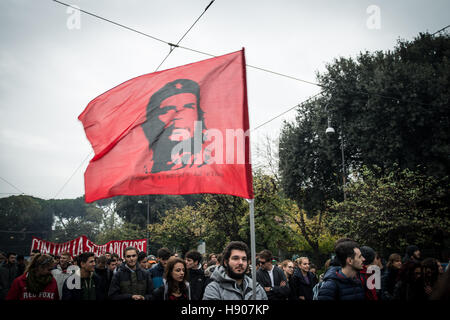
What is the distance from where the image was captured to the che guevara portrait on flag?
394cm

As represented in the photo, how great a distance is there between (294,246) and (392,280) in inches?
943

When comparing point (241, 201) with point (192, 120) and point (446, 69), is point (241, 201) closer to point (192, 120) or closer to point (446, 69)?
point (446, 69)

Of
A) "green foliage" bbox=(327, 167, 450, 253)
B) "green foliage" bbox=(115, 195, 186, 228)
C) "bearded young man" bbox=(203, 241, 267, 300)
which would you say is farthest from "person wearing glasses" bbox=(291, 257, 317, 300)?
"green foliage" bbox=(115, 195, 186, 228)

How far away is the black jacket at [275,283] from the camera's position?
225 inches

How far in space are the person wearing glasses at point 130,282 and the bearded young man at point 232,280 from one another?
6.87 feet

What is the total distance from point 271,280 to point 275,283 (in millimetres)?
90

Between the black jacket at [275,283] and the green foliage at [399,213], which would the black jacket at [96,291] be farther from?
the green foliage at [399,213]

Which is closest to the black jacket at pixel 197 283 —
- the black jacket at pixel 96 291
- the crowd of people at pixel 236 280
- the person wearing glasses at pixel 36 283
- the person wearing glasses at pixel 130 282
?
the crowd of people at pixel 236 280

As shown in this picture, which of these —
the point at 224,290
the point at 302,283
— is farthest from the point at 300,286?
the point at 224,290

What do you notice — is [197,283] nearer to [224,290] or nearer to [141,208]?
[224,290]

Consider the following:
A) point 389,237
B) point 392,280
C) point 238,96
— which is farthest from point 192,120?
point 389,237

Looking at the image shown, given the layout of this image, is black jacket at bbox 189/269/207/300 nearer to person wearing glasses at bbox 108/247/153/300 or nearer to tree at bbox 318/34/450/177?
person wearing glasses at bbox 108/247/153/300

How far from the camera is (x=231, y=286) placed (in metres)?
3.19

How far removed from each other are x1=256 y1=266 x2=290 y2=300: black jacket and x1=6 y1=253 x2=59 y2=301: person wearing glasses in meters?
3.35
